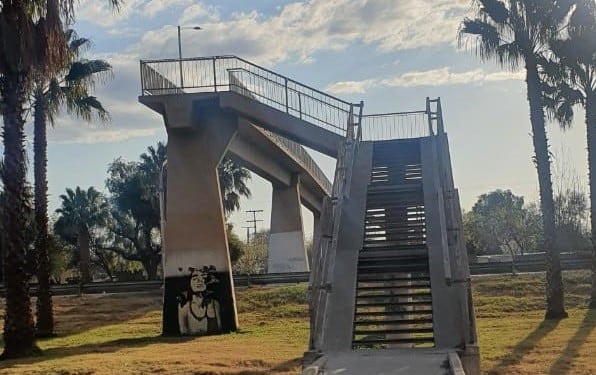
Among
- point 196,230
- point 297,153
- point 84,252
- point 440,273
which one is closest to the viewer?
point 440,273

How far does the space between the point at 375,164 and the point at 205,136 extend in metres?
7.29

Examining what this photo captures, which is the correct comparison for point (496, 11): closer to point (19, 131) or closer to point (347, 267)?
point (347, 267)

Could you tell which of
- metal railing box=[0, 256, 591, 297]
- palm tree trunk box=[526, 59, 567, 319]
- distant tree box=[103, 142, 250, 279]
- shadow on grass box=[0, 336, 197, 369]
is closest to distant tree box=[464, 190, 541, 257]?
distant tree box=[103, 142, 250, 279]

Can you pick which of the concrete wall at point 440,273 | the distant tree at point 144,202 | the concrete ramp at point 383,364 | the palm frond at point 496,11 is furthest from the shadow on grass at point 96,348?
the distant tree at point 144,202

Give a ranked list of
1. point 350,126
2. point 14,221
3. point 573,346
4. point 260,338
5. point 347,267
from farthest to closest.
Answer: point 260,338 < point 350,126 < point 14,221 < point 573,346 < point 347,267

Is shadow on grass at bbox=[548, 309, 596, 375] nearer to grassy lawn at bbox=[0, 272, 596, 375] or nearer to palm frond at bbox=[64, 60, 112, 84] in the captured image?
grassy lawn at bbox=[0, 272, 596, 375]

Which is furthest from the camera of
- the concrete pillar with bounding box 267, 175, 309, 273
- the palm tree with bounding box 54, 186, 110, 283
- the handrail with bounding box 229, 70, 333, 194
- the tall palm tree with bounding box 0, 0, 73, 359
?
the palm tree with bounding box 54, 186, 110, 283

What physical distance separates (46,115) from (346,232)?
43.9 feet

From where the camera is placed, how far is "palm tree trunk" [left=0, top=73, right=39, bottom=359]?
1764 centimetres

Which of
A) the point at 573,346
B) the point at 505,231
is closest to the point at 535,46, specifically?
the point at 573,346

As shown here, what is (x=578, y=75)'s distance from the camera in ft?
79.4

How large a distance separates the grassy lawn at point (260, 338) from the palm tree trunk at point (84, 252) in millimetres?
11438

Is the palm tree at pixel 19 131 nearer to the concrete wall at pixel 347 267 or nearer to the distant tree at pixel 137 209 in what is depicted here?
the concrete wall at pixel 347 267

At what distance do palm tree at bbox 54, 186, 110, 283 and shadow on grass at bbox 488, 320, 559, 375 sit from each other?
3527cm
